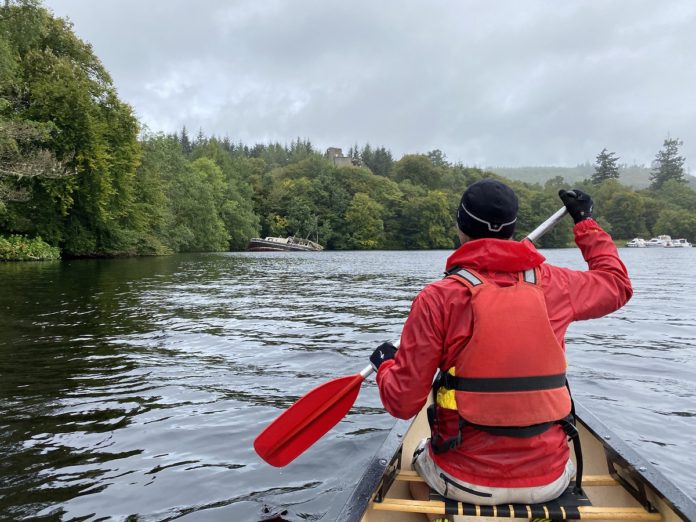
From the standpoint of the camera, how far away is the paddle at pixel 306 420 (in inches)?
154

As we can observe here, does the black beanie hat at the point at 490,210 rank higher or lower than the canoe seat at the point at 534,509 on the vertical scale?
higher

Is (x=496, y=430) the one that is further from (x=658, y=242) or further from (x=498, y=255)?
(x=658, y=242)

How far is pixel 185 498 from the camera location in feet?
14.1

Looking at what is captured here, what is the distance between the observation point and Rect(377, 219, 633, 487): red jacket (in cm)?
259

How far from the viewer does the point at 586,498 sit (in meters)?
2.87

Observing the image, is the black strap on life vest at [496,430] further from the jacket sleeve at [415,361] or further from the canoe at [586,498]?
the canoe at [586,498]

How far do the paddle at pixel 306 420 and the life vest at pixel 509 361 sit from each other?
142 cm

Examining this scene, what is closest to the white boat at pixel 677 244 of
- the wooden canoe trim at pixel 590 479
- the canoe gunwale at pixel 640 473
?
the canoe gunwale at pixel 640 473

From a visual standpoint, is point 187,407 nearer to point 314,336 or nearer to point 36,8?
point 314,336

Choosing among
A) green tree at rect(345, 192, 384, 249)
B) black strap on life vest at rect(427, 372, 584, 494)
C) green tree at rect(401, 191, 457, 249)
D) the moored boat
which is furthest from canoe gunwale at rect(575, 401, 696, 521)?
green tree at rect(401, 191, 457, 249)

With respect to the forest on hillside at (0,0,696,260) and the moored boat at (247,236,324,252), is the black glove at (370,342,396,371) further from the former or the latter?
the moored boat at (247,236,324,252)

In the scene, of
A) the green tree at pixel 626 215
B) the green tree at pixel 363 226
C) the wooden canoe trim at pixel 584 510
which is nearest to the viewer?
the wooden canoe trim at pixel 584 510

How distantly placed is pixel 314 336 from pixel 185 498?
21.0 ft

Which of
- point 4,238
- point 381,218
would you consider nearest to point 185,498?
point 4,238
